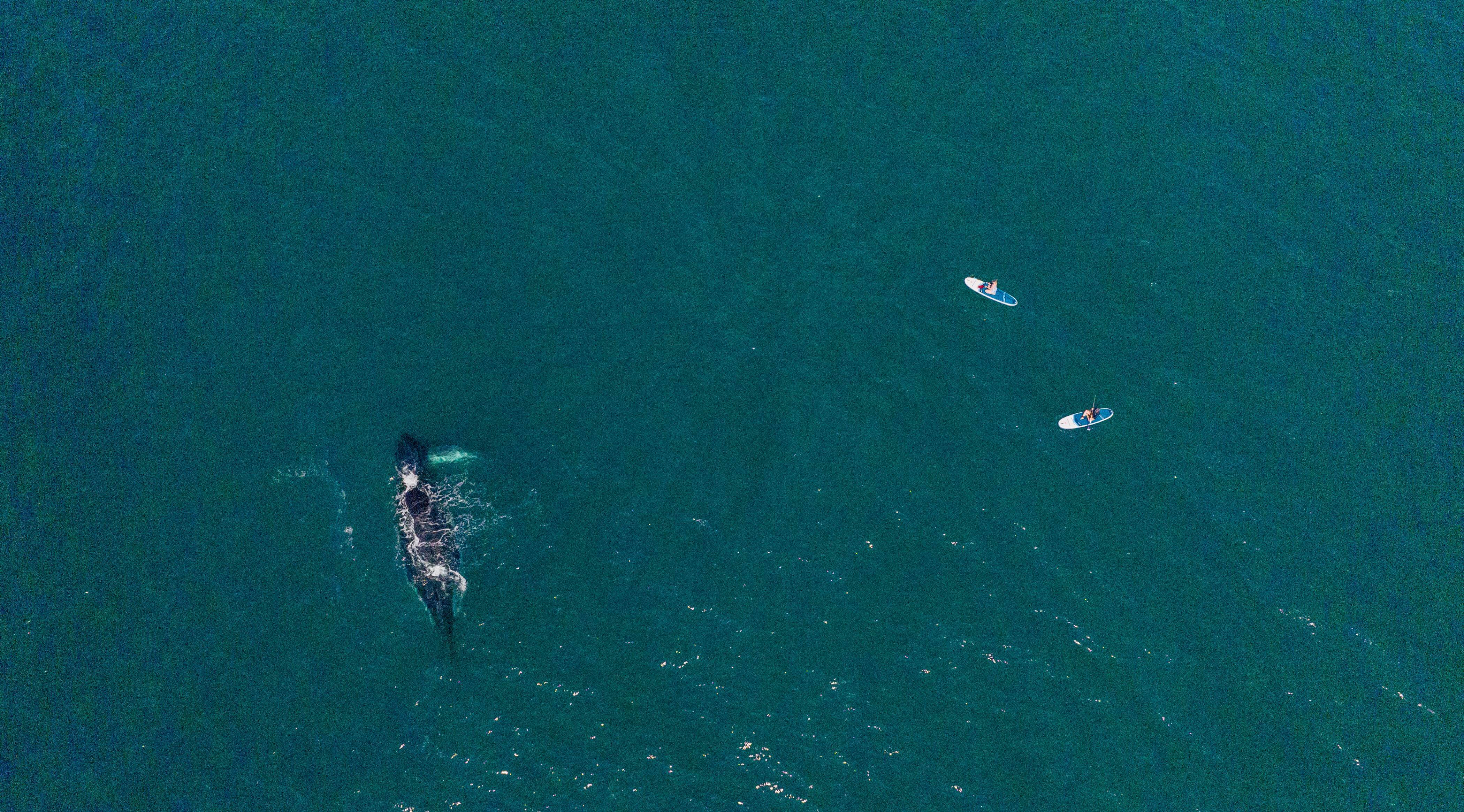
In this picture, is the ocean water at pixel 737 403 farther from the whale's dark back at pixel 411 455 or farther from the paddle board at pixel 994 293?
the whale's dark back at pixel 411 455

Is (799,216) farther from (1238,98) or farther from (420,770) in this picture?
(420,770)

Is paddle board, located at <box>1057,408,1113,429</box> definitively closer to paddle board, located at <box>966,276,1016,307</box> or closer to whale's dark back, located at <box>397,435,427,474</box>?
paddle board, located at <box>966,276,1016,307</box>

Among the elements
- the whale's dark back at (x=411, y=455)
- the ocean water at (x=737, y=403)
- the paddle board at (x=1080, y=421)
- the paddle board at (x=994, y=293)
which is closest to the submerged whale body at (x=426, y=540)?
the whale's dark back at (x=411, y=455)

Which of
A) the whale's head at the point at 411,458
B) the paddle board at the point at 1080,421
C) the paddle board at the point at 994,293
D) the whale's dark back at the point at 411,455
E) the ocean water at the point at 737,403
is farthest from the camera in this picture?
the paddle board at the point at 994,293

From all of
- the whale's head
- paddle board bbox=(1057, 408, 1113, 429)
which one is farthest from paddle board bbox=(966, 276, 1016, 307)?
the whale's head

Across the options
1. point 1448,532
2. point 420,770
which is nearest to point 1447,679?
point 1448,532

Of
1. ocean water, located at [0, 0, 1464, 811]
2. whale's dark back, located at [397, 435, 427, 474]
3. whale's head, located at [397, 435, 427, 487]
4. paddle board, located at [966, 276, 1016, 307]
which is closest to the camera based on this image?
ocean water, located at [0, 0, 1464, 811]

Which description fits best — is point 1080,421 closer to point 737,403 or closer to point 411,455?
point 737,403
